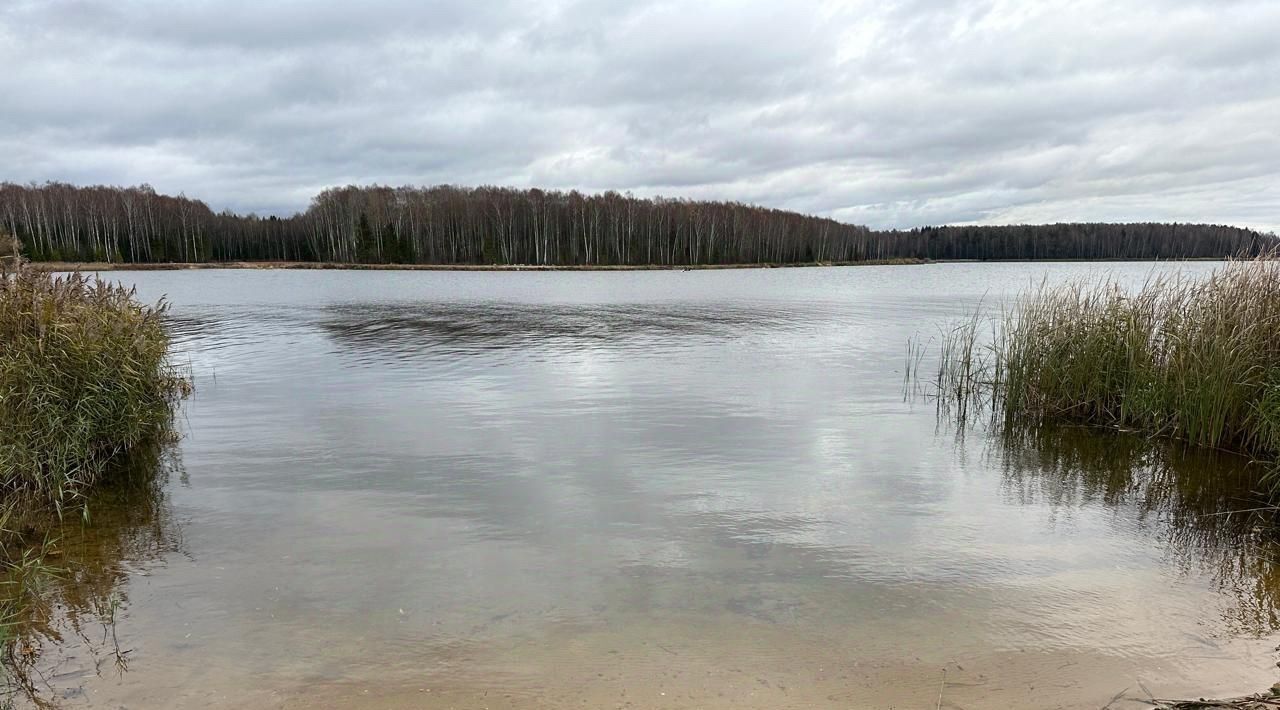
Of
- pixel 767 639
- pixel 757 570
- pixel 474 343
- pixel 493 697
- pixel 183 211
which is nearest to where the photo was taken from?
pixel 493 697

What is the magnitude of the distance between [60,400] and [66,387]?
10.2 inches

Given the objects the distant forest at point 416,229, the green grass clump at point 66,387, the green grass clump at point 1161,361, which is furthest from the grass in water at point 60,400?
the distant forest at point 416,229

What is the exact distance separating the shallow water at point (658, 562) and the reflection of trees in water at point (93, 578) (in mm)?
51

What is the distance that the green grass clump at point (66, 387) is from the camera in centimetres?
799

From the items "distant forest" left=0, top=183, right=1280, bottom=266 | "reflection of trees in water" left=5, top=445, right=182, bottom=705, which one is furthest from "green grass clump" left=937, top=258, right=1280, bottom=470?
"distant forest" left=0, top=183, right=1280, bottom=266

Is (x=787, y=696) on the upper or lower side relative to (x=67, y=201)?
lower

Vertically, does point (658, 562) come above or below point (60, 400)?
below

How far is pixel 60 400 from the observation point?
8820mm

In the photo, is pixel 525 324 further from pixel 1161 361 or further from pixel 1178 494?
pixel 1178 494

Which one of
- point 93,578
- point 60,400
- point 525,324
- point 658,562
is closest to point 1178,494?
point 658,562

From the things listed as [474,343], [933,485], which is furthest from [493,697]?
[474,343]

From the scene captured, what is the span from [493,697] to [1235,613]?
592cm

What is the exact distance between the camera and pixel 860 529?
7.68m

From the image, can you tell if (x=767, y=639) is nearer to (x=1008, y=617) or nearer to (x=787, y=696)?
A: (x=787, y=696)
